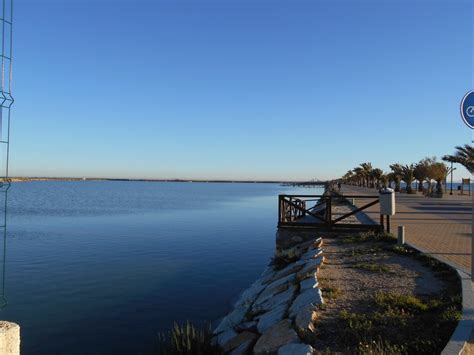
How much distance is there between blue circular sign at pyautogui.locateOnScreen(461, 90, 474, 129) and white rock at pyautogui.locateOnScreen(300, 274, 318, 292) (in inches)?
139

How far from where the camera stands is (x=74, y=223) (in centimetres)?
2908

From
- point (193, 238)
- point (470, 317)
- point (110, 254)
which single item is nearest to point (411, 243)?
point (470, 317)

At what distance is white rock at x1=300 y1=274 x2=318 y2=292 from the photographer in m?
7.28

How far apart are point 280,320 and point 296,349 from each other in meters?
1.28

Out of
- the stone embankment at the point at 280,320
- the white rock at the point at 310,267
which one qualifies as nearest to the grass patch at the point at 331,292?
the stone embankment at the point at 280,320

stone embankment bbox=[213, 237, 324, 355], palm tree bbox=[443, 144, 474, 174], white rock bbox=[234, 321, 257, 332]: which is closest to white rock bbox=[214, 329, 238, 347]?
stone embankment bbox=[213, 237, 324, 355]

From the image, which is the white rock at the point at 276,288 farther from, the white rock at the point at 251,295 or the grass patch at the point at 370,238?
the grass patch at the point at 370,238

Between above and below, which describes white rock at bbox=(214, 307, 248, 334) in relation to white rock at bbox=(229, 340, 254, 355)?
below

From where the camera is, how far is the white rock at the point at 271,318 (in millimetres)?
6465

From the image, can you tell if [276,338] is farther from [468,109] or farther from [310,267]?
[468,109]

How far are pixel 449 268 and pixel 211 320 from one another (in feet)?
17.5

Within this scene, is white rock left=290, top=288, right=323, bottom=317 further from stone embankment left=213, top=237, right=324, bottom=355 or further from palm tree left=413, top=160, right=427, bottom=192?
palm tree left=413, top=160, right=427, bottom=192

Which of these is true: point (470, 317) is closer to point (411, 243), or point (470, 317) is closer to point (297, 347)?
point (297, 347)

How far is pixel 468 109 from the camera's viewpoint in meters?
5.94
